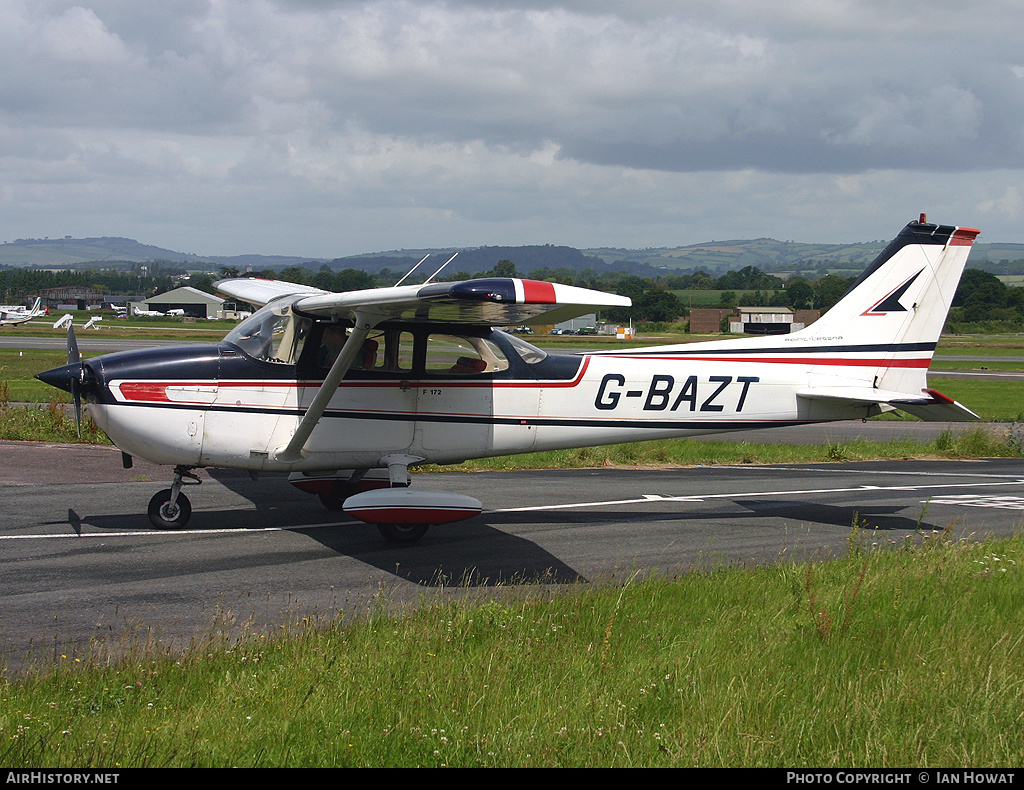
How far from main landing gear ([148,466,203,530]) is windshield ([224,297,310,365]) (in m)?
1.47

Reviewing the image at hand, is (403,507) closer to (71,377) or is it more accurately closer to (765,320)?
(71,377)

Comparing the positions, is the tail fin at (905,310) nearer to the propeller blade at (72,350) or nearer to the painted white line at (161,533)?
the painted white line at (161,533)

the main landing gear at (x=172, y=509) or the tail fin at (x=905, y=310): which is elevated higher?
the tail fin at (x=905, y=310)

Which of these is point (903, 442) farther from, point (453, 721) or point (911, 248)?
point (453, 721)

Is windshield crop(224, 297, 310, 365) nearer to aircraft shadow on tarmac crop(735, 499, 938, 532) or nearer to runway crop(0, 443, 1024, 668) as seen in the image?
runway crop(0, 443, 1024, 668)

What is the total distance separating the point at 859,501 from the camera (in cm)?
1295

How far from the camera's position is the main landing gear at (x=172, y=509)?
9.48m

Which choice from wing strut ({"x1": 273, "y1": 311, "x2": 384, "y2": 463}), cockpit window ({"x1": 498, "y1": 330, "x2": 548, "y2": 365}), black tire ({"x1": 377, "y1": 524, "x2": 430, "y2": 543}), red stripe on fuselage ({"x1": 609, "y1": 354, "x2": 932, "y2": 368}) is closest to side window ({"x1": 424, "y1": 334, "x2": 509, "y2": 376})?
cockpit window ({"x1": 498, "y1": 330, "x2": 548, "y2": 365})

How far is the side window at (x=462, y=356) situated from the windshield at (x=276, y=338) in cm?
138

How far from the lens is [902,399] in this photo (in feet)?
33.7

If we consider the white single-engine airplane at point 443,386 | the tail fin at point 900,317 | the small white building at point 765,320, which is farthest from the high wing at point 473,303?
the small white building at point 765,320

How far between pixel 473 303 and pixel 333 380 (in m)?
2.28

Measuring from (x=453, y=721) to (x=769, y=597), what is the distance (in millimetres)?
3527

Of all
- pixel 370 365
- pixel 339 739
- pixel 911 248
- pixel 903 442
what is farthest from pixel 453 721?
pixel 903 442
